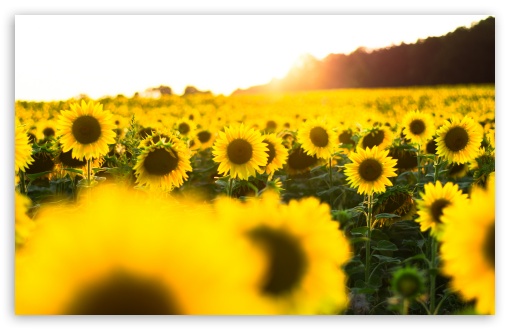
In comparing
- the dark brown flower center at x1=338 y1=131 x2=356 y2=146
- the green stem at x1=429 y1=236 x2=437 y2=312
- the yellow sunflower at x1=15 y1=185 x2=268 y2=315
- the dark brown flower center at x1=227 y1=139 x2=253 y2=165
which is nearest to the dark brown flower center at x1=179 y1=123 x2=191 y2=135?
the dark brown flower center at x1=338 y1=131 x2=356 y2=146

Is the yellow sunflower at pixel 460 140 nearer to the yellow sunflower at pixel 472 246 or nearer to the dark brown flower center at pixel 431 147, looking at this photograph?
the dark brown flower center at pixel 431 147

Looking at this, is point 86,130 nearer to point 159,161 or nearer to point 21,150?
Answer: point 21,150

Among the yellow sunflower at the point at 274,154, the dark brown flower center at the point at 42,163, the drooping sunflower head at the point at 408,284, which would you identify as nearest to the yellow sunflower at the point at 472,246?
the drooping sunflower head at the point at 408,284

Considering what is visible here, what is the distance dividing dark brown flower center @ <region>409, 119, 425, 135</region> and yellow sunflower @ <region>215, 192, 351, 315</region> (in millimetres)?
2377

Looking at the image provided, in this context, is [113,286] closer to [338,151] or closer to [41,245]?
[41,245]

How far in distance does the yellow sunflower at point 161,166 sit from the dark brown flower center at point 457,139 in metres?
1.34

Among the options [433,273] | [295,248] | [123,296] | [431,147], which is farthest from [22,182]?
[123,296]

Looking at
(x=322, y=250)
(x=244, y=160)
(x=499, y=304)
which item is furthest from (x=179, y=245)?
(x=499, y=304)

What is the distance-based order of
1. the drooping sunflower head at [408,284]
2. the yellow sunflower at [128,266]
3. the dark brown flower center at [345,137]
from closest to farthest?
the yellow sunflower at [128,266] < the drooping sunflower head at [408,284] < the dark brown flower center at [345,137]

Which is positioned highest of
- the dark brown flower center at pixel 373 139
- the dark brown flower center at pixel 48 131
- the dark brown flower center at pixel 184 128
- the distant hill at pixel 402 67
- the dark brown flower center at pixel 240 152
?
the distant hill at pixel 402 67

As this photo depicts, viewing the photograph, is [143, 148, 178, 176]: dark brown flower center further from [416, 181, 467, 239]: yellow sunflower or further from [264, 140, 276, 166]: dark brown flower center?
[416, 181, 467, 239]: yellow sunflower

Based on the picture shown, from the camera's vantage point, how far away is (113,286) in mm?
421

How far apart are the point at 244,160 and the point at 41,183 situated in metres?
1.12

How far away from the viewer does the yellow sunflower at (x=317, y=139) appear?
10.5 ft
